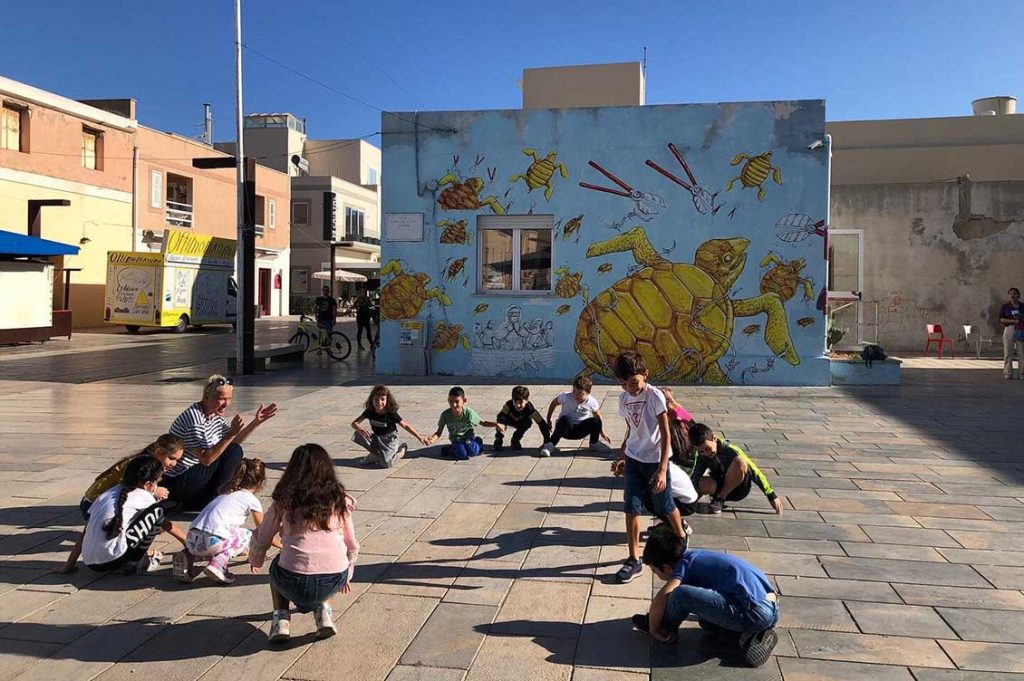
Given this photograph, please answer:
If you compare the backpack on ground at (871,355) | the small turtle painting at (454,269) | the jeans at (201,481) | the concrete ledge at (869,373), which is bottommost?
the jeans at (201,481)

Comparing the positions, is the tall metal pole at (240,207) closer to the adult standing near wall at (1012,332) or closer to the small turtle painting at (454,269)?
the small turtle painting at (454,269)

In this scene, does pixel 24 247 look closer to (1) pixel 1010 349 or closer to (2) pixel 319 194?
(1) pixel 1010 349

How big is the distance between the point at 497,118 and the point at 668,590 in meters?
12.6

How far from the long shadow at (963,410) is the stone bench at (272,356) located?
450 inches

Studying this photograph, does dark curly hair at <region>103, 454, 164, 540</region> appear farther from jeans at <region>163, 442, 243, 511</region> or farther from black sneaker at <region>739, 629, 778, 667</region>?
black sneaker at <region>739, 629, 778, 667</region>

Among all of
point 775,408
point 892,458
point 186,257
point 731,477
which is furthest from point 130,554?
point 186,257

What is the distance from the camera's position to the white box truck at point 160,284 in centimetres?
2855

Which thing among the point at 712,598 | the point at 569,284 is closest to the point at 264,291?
the point at 569,284

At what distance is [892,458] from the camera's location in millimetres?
8492

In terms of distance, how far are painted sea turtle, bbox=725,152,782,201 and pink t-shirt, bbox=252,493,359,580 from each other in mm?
12118

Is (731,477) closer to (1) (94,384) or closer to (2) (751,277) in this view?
(2) (751,277)

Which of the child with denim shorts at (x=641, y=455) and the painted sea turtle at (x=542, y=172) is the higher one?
the painted sea turtle at (x=542, y=172)

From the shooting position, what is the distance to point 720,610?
383 cm

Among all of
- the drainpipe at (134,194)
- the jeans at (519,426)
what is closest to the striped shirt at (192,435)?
the jeans at (519,426)
